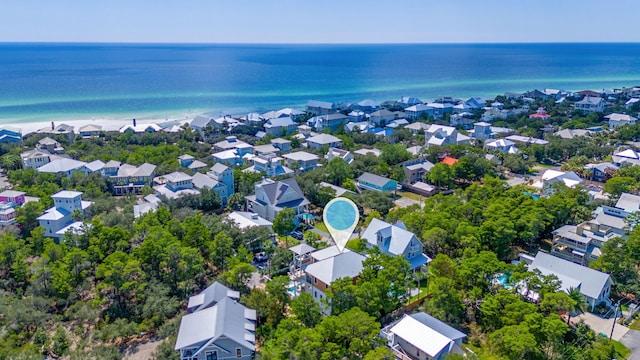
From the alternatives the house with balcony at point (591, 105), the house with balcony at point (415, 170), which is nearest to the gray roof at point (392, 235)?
the house with balcony at point (415, 170)

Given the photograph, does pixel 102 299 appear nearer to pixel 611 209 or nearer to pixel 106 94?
pixel 611 209

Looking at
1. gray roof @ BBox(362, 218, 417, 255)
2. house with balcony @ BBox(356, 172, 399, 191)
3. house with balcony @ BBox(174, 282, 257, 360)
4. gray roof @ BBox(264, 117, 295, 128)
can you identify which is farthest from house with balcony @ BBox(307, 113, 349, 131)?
house with balcony @ BBox(174, 282, 257, 360)

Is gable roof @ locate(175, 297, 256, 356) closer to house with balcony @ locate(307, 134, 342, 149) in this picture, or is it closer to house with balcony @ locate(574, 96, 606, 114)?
house with balcony @ locate(307, 134, 342, 149)

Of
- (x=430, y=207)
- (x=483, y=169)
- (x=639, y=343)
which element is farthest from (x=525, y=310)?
(x=483, y=169)

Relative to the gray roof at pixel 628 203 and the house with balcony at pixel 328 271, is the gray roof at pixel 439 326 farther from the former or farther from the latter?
the gray roof at pixel 628 203

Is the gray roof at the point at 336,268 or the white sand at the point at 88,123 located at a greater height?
the gray roof at the point at 336,268

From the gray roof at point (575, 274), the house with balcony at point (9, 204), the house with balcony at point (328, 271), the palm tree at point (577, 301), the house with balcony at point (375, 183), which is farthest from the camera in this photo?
the house with balcony at point (375, 183)
